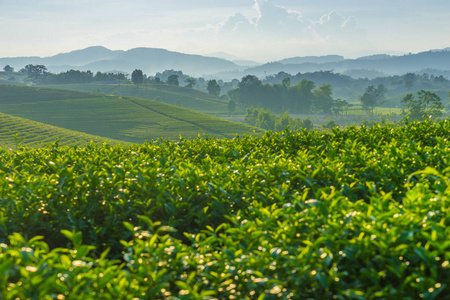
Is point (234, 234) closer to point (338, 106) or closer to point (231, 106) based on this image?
point (231, 106)

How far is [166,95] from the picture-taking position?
551ft

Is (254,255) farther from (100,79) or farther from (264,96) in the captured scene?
(100,79)

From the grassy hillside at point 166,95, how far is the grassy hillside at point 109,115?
40659 mm

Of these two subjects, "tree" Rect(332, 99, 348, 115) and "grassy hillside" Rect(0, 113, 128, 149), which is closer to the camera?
"grassy hillside" Rect(0, 113, 128, 149)

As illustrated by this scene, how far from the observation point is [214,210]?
450 centimetres

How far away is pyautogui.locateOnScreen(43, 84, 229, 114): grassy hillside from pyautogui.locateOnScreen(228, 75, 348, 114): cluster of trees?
1505 cm

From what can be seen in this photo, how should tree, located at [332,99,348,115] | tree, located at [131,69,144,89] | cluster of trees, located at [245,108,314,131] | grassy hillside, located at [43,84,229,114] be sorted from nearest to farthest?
cluster of trees, located at [245,108,314,131] → grassy hillside, located at [43,84,229,114] → tree, located at [131,69,144,89] → tree, located at [332,99,348,115]

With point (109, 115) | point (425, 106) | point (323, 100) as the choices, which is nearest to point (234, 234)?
point (109, 115)

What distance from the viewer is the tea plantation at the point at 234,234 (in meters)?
2.74

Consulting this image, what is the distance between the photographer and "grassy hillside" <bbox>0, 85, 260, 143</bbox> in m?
91.9

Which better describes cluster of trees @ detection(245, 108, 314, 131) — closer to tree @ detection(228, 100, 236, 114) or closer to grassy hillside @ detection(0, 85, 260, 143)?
tree @ detection(228, 100, 236, 114)

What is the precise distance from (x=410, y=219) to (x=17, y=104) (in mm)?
120451

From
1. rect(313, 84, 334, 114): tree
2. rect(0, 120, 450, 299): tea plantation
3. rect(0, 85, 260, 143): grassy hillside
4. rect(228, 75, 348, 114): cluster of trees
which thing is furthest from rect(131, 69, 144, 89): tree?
rect(0, 120, 450, 299): tea plantation

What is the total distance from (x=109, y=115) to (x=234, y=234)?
346 ft
